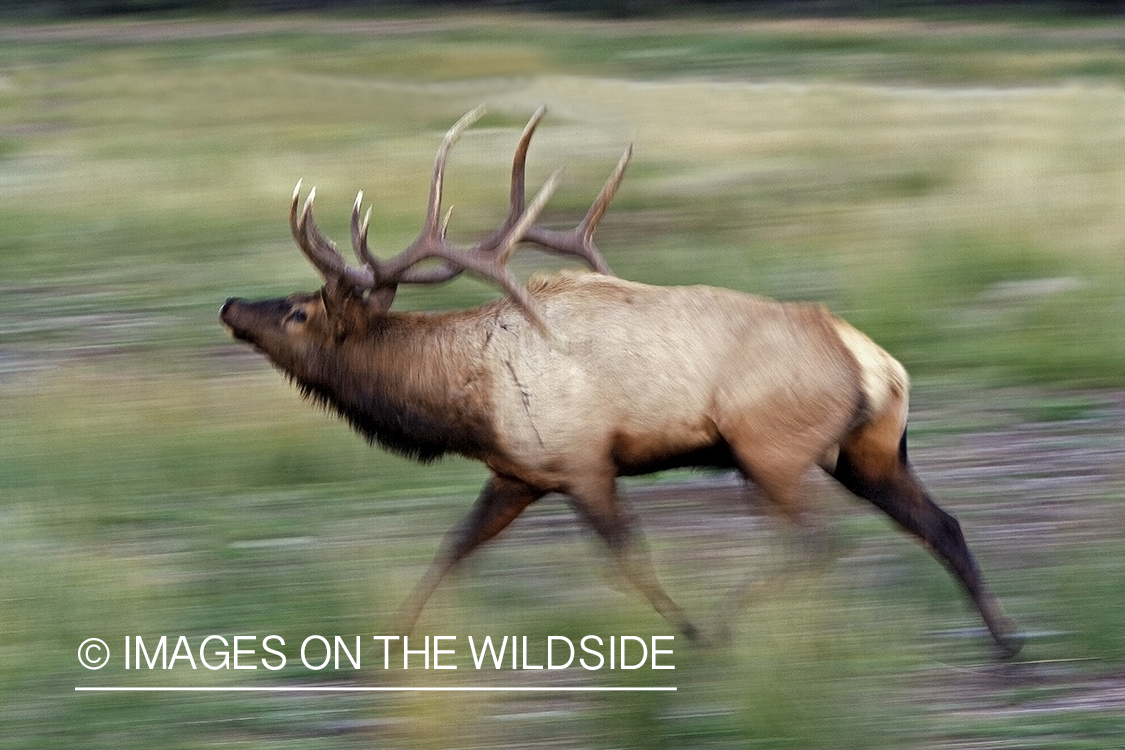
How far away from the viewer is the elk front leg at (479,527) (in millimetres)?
5816

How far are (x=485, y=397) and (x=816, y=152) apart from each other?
28.4 feet

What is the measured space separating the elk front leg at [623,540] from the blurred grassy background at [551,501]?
0.09m

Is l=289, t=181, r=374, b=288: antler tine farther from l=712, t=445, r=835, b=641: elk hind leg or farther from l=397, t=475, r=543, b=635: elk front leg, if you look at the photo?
l=712, t=445, r=835, b=641: elk hind leg

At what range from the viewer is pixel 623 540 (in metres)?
5.57

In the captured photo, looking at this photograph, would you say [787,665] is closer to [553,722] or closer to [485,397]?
[553,722]

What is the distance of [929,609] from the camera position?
19.7ft

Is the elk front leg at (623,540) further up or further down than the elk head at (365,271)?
further down

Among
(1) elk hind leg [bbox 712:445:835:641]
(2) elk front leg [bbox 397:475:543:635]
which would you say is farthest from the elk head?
(1) elk hind leg [bbox 712:445:835:641]

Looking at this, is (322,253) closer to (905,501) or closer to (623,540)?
(623,540)

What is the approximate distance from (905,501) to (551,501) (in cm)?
203

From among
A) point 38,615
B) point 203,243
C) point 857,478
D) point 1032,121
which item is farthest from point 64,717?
point 1032,121

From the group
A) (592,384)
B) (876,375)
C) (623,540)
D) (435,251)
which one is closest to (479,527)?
(623,540)

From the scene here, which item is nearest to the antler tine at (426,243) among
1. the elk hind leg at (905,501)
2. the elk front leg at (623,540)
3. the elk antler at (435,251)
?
the elk antler at (435,251)

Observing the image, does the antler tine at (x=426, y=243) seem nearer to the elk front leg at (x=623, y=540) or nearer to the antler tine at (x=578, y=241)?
the antler tine at (x=578, y=241)
